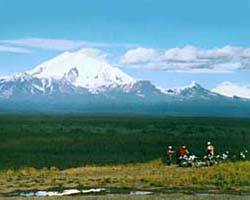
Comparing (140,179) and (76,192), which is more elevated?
(140,179)

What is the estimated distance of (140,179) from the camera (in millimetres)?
42156

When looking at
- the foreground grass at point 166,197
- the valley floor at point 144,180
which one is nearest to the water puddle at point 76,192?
the valley floor at point 144,180

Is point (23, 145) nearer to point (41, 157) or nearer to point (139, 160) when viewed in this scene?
point (41, 157)

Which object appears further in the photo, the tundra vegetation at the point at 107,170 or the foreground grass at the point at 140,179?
the tundra vegetation at the point at 107,170

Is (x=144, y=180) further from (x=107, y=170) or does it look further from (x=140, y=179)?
(x=107, y=170)

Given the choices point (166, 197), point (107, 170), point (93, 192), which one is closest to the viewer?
point (166, 197)

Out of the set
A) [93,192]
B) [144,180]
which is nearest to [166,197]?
[93,192]

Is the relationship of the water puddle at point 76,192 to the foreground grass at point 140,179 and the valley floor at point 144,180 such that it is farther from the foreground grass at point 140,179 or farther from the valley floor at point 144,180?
the foreground grass at point 140,179

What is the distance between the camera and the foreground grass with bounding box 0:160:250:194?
38656 millimetres

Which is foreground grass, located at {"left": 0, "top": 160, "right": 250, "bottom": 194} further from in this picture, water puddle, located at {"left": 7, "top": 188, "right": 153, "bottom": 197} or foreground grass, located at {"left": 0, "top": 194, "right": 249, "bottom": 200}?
foreground grass, located at {"left": 0, "top": 194, "right": 249, "bottom": 200}

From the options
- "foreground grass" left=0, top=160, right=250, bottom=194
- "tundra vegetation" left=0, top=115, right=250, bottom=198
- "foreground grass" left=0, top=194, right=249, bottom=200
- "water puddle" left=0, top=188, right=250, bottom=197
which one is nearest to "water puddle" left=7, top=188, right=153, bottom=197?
"water puddle" left=0, top=188, right=250, bottom=197

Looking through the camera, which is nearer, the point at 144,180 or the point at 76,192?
the point at 76,192

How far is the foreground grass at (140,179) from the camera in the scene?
38656mm

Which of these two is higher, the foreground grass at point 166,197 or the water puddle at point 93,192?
the foreground grass at point 166,197
